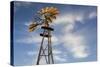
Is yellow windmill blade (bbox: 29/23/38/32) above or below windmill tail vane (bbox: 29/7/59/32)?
below

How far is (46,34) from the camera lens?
198 centimetres

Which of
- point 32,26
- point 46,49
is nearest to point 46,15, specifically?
point 32,26

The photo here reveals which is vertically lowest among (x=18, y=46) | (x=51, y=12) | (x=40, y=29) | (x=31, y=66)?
(x=31, y=66)

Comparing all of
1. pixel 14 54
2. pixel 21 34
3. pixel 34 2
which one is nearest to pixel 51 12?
pixel 34 2

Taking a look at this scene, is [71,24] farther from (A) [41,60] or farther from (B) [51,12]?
(A) [41,60]

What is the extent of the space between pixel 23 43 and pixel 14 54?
0.38 ft

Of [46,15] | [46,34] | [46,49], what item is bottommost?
[46,49]

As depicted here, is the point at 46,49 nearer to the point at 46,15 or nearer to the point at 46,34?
the point at 46,34

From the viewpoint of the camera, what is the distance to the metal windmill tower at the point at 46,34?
1.96 meters

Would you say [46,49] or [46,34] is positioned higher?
[46,34]

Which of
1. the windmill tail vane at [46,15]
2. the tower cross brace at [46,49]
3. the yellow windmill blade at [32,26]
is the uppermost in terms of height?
the windmill tail vane at [46,15]

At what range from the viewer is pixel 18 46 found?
1887 mm

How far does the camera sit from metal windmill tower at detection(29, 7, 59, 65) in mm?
1955

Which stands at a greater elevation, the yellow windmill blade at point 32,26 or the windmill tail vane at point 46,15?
the windmill tail vane at point 46,15
